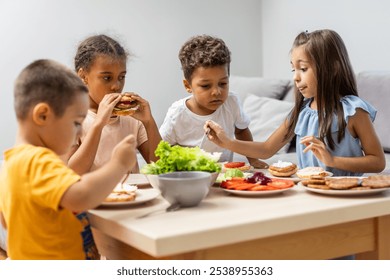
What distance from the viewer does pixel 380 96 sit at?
12.1 ft

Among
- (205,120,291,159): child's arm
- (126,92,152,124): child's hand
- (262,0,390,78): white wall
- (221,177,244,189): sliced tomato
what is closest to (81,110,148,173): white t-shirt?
(126,92,152,124): child's hand

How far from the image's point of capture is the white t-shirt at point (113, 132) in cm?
253

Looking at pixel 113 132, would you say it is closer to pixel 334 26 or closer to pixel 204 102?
pixel 204 102

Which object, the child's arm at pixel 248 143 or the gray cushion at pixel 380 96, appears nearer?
the child's arm at pixel 248 143

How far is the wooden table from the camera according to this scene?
4.43 ft

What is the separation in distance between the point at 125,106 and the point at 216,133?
0.38 m

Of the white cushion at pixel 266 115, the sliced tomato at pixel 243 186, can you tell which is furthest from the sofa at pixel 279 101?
the sliced tomato at pixel 243 186

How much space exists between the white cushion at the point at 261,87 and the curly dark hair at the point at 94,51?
82.5 inches

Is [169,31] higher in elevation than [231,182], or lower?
higher

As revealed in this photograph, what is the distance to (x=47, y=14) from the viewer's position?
450cm

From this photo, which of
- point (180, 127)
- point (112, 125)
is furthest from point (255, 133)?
point (112, 125)

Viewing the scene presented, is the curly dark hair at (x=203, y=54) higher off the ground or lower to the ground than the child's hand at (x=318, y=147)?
higher

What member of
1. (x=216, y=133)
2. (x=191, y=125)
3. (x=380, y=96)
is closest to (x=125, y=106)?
(x=216, y=133)

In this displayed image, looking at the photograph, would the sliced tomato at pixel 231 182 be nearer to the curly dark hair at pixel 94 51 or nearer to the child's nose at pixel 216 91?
the child's nose at pixel 216 91
